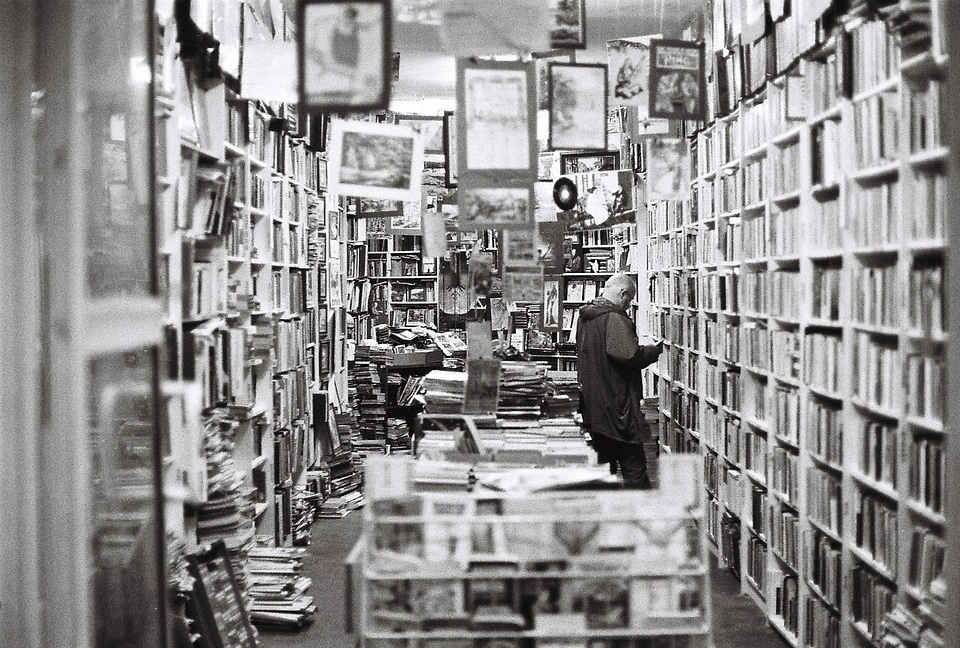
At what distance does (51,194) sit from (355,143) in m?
1.69

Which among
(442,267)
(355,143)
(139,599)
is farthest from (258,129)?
(139,599)

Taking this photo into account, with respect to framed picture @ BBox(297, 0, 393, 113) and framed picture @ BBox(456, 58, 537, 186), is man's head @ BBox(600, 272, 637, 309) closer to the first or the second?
framed picture @ BBox(456, 58, 537, 186)

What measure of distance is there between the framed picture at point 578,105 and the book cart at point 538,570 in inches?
67.4

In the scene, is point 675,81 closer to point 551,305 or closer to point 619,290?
point 551,305

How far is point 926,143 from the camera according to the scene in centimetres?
327

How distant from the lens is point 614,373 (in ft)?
22.0

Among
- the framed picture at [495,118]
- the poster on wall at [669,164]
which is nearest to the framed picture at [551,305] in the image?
the poster on wall at [669,164]

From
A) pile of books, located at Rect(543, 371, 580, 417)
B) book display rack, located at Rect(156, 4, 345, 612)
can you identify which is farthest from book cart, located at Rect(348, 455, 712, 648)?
pile of books, located at Rect(543, 371, 580, 417)

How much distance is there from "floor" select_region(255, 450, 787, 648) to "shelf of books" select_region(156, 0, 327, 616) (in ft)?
1.12

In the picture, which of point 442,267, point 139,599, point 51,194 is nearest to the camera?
point 51,194

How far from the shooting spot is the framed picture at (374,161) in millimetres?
3832

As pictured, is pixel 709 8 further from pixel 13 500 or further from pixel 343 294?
pixel 13 500

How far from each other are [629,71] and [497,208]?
876 mm

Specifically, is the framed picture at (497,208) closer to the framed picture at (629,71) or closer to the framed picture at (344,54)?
the framed picture at (629,71)
